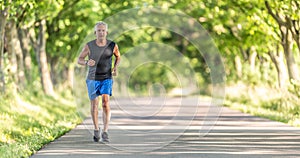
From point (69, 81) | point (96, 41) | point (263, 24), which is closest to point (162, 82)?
point (69, 81)

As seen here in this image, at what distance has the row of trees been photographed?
23.4 m

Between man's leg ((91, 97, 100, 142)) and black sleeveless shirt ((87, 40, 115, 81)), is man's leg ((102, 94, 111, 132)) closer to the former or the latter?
man's leg ((91, 97, 100, 142))

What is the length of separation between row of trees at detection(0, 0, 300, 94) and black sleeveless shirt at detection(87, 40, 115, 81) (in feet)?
16.8

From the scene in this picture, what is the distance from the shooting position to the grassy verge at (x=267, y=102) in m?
20.3

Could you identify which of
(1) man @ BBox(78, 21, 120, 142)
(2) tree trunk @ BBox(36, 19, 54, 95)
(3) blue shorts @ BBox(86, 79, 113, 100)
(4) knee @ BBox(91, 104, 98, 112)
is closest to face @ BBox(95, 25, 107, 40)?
(1) man @ BBox(78, 21, 120, 142)

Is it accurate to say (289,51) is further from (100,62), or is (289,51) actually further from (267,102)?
(100,62)

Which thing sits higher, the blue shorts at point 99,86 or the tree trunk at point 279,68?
the tree trunk at point 279,68

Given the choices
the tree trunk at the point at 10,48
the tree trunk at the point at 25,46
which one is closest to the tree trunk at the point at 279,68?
the tree trunk at the point at 25,46

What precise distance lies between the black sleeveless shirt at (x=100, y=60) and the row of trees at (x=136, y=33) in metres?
5.11

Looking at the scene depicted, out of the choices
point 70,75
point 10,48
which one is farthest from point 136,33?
point 10,48

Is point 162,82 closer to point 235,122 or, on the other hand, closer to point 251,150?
point 235,122

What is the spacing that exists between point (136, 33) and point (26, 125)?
2855cm

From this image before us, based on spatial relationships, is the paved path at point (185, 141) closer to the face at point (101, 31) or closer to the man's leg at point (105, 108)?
the man's leg at point (105, 108)

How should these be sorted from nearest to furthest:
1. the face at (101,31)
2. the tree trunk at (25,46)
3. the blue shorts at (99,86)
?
the face at (101,31)
the blue shorts at (99,86)
the tree trunk at (25,46)
